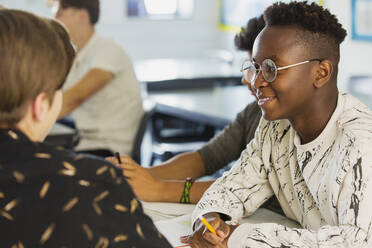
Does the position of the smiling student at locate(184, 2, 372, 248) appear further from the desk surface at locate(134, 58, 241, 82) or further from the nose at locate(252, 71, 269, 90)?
the desk surface at locate(134, 58, 241, 82)

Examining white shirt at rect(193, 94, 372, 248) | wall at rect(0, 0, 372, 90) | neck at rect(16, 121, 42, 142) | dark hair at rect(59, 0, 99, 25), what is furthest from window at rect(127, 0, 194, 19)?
neck at rect(16, 121, 42, 142)

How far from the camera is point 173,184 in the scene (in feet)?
6.34

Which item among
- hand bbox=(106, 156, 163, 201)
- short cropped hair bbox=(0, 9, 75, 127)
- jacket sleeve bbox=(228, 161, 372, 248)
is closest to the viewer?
short cropped hair bbox=(0, 9, 75, 127)

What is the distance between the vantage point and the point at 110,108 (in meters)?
3.31

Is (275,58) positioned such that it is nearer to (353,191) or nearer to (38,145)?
(353,191)

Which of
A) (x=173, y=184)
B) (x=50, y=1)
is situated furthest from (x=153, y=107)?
(x=173, y=184)

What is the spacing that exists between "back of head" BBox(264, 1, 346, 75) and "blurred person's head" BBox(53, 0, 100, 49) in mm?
2051

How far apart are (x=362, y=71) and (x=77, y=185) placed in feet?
14.2

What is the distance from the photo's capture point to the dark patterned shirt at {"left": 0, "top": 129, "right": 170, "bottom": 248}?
0.92 metres

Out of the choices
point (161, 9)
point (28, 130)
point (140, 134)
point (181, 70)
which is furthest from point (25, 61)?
point (161, 9)

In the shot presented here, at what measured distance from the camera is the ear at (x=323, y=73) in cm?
145

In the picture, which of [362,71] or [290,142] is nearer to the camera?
A: [290,142]

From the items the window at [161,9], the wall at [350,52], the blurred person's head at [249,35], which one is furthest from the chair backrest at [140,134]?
the window at [161,9]

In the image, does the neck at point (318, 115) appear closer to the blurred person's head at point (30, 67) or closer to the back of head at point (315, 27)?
the back of head at point (315, 27)
